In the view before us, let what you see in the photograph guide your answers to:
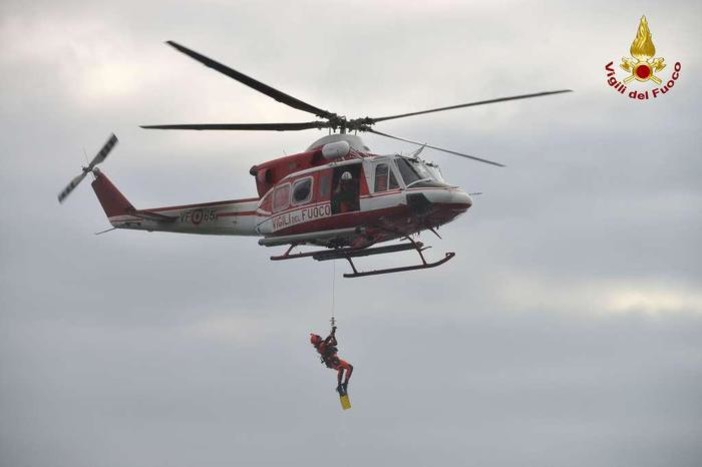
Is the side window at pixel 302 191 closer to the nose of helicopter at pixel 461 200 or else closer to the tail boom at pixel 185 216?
the tail boom at pixel 185 216

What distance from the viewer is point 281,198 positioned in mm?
45000

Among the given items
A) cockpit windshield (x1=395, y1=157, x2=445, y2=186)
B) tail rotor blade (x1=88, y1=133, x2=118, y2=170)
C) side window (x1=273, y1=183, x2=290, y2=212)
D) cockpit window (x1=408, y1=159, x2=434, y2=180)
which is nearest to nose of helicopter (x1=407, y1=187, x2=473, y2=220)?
cockpit windshield (x1=395, y1=157, x2=445, y2=186)

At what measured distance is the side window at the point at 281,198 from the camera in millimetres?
44719

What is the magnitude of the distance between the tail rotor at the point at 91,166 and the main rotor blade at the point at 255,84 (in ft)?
34.3

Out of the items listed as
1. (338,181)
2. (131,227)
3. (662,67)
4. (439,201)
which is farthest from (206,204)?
(662,67)

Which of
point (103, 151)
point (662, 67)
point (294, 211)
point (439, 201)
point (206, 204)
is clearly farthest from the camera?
point (662, 67)

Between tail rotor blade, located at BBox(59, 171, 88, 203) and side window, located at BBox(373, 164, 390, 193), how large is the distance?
13.6 meters

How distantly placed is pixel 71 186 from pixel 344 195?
13.1m

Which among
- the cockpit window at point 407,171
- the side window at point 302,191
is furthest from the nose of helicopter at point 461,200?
the side window at point 302,191

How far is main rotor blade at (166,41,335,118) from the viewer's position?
3806 centimetres

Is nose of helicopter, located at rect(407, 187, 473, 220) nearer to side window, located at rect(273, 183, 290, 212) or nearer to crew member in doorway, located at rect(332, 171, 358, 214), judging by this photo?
crew member in doorway, located at rect(332, 171, 358, 214)

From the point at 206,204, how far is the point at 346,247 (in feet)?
21.2

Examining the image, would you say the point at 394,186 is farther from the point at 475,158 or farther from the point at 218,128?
the point at 218,128

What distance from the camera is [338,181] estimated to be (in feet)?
142
